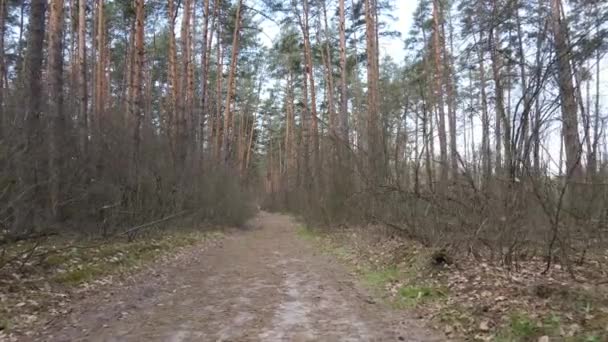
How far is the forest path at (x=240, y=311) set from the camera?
18.5 ft

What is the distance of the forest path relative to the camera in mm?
5637

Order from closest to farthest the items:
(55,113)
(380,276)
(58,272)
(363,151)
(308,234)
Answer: (58,272), (380,276), (55,113), (363,151), (308,234)

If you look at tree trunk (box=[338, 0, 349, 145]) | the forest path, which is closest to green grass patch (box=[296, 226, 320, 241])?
tree trunk (box=[338, 0, 349, 145])

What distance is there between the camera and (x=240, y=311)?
677cm

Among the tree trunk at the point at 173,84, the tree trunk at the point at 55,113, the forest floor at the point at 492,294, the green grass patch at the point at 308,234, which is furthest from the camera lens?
the tree trunk at the point at 173,84

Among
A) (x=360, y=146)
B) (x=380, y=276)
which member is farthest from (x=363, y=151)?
(x=380, y=276)

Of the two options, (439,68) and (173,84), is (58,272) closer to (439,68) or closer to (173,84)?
(173,84)

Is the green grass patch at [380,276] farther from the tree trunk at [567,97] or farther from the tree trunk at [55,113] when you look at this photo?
the tree trunk at [55,113]

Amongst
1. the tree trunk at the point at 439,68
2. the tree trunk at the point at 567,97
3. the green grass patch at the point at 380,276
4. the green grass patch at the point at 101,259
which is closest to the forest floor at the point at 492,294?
the green grass patch at the point at 380,276

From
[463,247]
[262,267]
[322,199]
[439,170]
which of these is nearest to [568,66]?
[463,247]

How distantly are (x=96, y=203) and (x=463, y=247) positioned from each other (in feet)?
28.0

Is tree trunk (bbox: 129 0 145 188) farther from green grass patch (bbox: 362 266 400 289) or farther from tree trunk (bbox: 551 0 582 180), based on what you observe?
tree trunk (bbox: 551 0 582 180)

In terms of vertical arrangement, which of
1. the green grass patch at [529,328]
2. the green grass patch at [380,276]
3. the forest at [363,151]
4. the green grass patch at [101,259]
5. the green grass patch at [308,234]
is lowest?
the green grass patch at [308,234]

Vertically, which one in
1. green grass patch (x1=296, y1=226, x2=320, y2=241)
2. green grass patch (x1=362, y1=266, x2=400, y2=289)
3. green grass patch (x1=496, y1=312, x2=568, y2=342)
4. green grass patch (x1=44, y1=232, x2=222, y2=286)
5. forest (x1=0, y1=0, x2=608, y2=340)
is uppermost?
forest (x1=0, y1=0, x2=608, y2=340)
